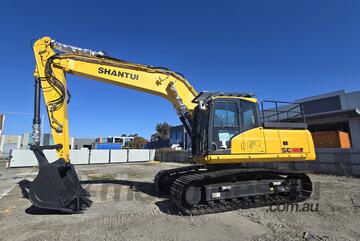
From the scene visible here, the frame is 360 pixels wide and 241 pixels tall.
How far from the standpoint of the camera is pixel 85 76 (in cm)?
823

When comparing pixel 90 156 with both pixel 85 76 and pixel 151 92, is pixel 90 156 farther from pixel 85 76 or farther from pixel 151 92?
pixel 151 92

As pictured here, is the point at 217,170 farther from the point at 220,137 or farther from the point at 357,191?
the point at 357,191

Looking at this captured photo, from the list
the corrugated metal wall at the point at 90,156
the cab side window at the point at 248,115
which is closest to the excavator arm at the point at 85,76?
the cab side window at the point at 248,115

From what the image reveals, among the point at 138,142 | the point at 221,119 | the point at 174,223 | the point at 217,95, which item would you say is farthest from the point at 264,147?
the point at 138,142

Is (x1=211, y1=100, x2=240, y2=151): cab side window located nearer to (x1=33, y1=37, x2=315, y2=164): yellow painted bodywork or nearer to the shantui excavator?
the shantui excavator

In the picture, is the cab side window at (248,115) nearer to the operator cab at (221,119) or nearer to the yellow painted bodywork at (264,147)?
the operator cab at (221,119)

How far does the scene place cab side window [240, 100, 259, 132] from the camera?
7.27 m

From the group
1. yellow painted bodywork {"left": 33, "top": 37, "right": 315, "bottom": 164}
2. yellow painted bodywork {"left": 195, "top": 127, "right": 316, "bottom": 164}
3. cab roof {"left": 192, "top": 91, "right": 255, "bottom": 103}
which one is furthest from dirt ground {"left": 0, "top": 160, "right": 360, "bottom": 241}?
cab roof {"left": 192, "top": 91, "right": 255, "bottom": 103}

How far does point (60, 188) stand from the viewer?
241 inches

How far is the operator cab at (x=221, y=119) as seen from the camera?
697 cm

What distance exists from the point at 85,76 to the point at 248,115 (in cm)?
539

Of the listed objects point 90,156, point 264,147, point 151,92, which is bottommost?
point 264,147

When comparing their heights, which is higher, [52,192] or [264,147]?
[264,147]

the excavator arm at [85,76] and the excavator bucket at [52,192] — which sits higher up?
the excavator arm at [85,76]
